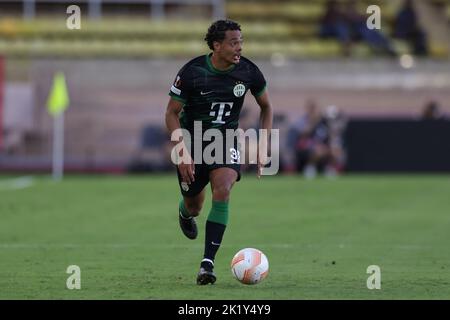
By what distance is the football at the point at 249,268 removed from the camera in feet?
31.8

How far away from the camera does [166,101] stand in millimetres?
31766

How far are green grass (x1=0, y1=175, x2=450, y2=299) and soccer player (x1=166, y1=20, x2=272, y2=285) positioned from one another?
79 centimetres

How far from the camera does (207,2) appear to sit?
3366cm

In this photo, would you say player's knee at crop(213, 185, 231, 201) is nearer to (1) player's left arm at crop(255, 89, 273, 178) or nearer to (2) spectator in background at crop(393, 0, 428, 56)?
(1) player's left arm at crop(255, 89, 273, 178)

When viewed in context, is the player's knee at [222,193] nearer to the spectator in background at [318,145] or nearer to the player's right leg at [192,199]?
the player's right leg at [192,199]

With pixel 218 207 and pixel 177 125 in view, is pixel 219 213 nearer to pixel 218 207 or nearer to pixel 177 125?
pixel 218 207

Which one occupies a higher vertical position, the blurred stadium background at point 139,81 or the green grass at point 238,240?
the blurred stadium background at point 139,81

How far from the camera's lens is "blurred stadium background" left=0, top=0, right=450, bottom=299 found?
65.2ft

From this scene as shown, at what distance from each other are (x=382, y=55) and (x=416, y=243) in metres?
19.5

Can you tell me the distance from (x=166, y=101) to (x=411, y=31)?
7437mm

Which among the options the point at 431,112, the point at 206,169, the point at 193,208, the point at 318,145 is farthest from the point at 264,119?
the point at 431,112

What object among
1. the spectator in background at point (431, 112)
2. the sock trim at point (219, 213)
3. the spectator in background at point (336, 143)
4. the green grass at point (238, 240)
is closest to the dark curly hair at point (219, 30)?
the sock trim at point (219, 213)

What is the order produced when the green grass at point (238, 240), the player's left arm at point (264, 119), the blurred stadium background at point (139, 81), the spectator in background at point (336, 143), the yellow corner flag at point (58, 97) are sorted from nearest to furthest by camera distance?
1. the green grass at point (238, 240)
2. the player's left arm at point (264, 119)
3. the yellow corner flag at point (58, 97)
4. the spectator in background at point (336, 143)
5. the blurred stadium background at point (139, 81)

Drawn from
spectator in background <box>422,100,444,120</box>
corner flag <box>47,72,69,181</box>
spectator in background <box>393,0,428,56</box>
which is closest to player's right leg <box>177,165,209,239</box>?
corner flag <box>47,72,69,181</box>
